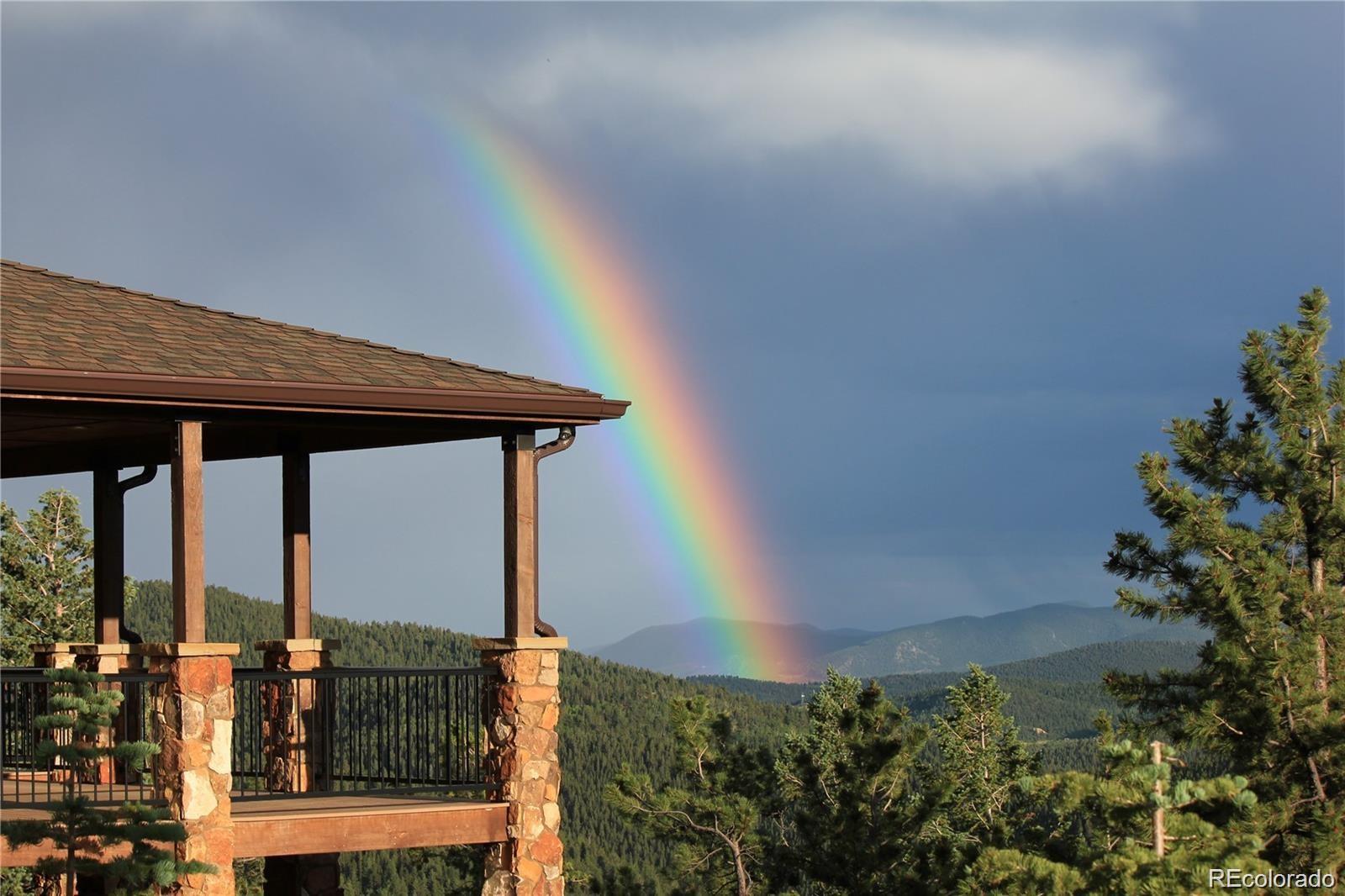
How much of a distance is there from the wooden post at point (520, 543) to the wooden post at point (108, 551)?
460 cm

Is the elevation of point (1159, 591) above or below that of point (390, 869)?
above

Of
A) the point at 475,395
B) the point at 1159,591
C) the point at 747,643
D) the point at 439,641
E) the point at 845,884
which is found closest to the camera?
A: the point at 475,395

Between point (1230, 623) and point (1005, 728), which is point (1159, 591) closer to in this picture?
point (1230, 623)

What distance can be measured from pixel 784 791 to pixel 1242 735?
8.85 m

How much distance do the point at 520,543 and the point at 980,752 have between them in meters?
21.1

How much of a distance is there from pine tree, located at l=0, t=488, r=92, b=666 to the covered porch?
1735cm

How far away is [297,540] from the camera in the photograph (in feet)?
43.7

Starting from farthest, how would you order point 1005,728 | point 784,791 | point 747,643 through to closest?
point 747,643, point 1005,728, point 784,791

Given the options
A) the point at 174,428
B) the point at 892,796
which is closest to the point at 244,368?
the point at 174,428

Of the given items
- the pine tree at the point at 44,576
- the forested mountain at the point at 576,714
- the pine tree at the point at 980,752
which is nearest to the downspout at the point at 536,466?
the pine tree at the point at 980,752

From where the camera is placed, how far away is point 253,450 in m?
14.3

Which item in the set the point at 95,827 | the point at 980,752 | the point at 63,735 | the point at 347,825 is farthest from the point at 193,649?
the point at 980,752

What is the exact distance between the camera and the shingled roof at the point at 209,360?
9727 millimetres

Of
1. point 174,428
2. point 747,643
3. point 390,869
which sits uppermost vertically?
point 174,428
